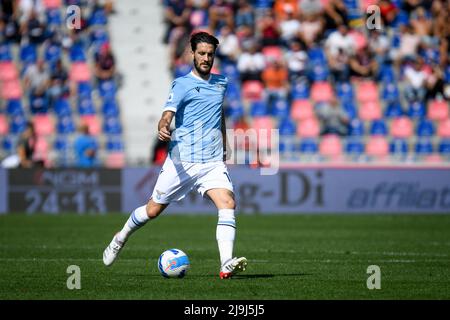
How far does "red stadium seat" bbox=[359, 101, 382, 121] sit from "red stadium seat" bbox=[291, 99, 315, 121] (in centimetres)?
138

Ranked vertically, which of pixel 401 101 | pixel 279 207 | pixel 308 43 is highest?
pixel 308 43

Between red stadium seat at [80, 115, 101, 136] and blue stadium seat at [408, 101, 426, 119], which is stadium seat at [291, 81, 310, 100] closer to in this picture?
blue stadium seat at [408, 101, 426, 119]

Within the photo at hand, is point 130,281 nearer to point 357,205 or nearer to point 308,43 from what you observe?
point 357,205

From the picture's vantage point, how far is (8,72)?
28.8 meters

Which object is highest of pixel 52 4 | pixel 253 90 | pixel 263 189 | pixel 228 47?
pixel 52 4

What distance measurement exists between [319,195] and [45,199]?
21.9ft

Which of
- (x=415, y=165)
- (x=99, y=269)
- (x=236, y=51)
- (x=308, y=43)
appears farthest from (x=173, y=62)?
(x=99, y=269)

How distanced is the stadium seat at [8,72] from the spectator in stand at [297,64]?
8.41 meters

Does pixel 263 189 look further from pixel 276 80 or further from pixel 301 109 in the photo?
pixel 276 80

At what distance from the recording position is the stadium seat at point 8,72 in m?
28.7

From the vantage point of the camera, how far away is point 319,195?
75.7 feet

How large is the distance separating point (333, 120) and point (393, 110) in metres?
1.99

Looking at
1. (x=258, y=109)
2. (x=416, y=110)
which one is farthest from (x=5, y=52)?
(x=416, y=110)

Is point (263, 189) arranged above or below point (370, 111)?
below
